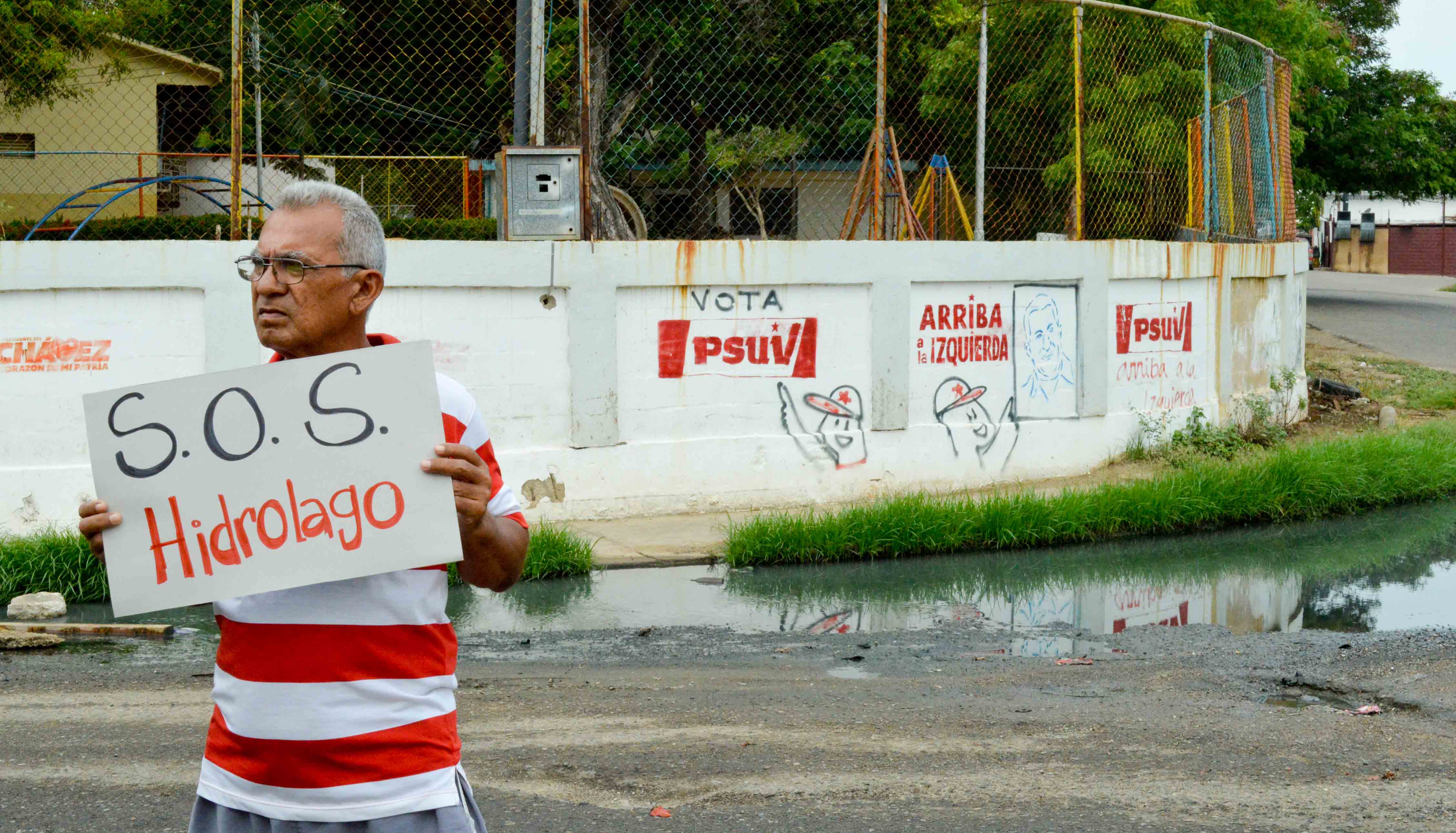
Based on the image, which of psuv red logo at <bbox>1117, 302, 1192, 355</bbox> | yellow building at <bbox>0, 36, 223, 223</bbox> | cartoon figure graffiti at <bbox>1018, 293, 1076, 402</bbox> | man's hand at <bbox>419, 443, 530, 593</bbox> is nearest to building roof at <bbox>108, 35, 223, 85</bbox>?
yellow building at <bbox>0, 36, 223, 223</bbox>

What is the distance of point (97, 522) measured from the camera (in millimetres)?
2391

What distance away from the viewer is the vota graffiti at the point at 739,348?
988 centimetres

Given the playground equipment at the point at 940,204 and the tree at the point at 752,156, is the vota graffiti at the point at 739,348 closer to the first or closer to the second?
the tree at the point at 752,156

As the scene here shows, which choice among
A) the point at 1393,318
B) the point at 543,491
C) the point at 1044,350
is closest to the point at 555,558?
the point at 543,491

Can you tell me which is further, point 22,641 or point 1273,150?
point 1273,150

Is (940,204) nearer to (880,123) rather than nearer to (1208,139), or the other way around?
(1208,139)

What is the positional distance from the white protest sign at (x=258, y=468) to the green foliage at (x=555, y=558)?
223 inches

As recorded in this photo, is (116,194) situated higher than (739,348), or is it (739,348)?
(116,194)

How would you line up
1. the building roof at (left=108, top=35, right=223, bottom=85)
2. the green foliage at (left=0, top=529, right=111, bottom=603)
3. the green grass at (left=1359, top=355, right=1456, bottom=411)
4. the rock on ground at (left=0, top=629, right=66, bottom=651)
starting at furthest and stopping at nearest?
1. the building roof at (left=108, top=35, right=223, bottom=85)
2. the green grass at (left=1359, top=355, right=1456, bottom=411)
3. the green foliage at (left=0, top=529, right=111, bottom=603)
4. the rock on ground at (left=0, top=629, right=66, bottom=651)

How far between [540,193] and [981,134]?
3.57 m

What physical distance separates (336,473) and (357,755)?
47 cm

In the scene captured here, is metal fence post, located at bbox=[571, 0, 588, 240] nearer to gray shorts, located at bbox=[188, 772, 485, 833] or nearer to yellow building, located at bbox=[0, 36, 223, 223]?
yellow building, located at bbox=[0, 36, 223, 223]

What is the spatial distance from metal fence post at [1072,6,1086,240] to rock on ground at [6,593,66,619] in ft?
24.9

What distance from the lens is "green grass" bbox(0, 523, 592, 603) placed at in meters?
7.60
